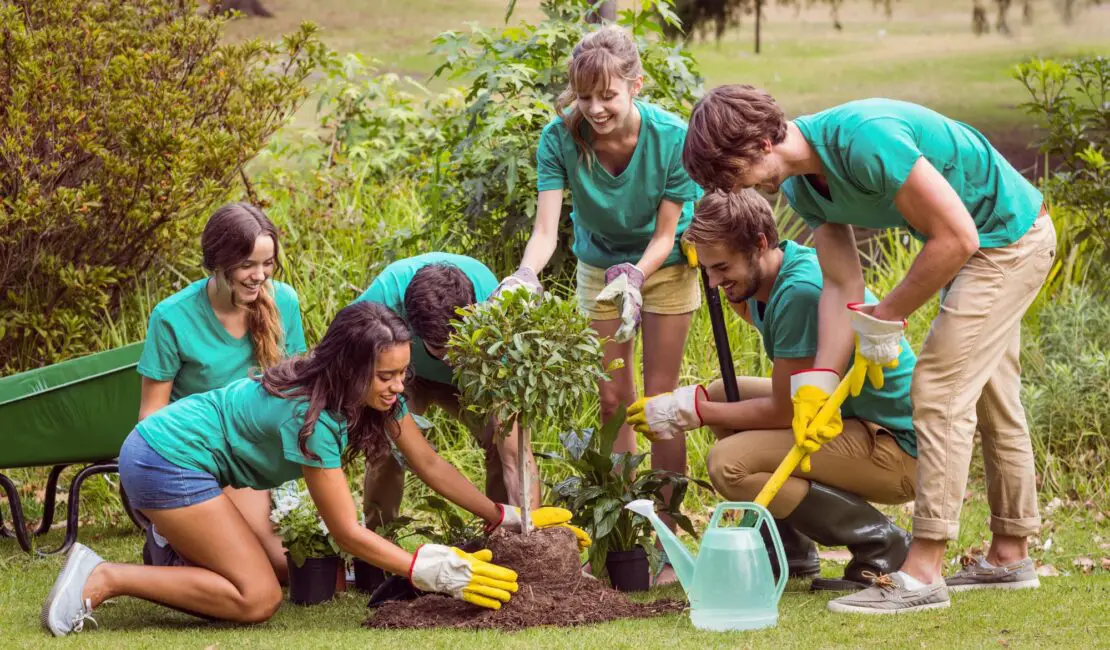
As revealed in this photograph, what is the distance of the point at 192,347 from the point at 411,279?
780 mm

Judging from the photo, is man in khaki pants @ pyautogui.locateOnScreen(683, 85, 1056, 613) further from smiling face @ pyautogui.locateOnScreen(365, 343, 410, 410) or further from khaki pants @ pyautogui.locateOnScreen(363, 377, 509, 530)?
khaki pants @ pyautogui.locateOnScreen(363, 377, 509, 530)

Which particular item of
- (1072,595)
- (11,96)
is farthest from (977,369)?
(11,96)

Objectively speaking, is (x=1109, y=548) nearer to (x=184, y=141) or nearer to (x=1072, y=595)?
(x=1072, y=595)

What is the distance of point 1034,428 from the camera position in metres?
4.85

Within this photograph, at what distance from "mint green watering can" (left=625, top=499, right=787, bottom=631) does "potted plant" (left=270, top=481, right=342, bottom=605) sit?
101 cm

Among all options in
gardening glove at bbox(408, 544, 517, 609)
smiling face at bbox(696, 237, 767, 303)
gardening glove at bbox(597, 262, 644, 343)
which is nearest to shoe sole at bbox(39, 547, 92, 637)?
gardening glove at bbox(408, 544, 517, 609)

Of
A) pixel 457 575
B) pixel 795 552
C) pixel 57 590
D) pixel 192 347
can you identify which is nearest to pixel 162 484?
pixel 57 590

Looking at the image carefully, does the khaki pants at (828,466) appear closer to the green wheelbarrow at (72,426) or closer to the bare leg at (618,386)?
the bare leg at (618,386)

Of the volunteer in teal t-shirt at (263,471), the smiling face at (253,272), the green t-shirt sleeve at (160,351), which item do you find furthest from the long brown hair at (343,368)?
the green t-shirt sleeve at (160,351)

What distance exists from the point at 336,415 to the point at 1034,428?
3086 mm

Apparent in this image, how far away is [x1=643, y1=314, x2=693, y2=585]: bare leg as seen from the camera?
3848 millimetres

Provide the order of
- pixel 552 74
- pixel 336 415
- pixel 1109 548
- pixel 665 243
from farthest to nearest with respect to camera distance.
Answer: pixel 552 74, pixel 1109 548, pixel 665 243, pixel 336 415

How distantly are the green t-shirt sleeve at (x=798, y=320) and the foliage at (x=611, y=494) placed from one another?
1.77 feet

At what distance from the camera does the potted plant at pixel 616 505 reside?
346 cm
